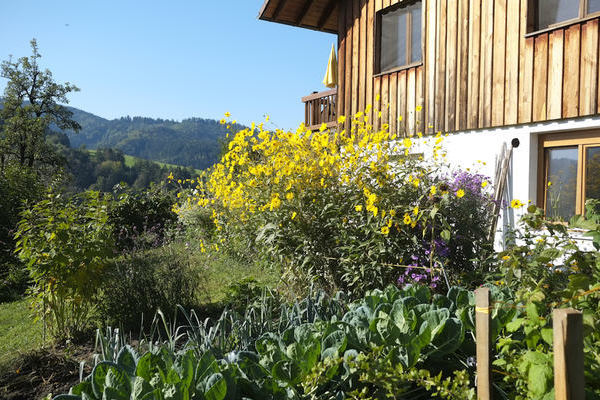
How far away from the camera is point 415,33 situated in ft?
26.1

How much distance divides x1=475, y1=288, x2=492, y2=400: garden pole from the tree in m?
27.1

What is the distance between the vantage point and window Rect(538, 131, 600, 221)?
5672 millimetres

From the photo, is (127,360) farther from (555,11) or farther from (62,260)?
(555,11)

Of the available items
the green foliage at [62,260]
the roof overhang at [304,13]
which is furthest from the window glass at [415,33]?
the green foliage at [62,260]

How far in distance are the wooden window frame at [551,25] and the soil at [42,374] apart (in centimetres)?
628

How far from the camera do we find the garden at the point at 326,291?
1715 millimetres

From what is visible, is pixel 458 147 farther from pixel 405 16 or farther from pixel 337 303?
pixel 337 303

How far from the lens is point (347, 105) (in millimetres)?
9195

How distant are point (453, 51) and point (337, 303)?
18.6 feet

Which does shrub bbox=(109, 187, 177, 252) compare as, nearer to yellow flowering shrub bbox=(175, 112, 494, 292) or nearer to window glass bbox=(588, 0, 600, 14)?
yellow flowering shrub bbox=(175, 112, 494, 292)

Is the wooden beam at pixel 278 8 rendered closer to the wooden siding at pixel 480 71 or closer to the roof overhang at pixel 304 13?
the roof overhang at pixel 304 13

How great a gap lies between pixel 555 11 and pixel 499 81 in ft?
3.42

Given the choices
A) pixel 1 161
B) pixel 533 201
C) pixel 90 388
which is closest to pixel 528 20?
pixel 533 201

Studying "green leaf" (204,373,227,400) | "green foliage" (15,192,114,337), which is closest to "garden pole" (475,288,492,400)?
"green leaf" (204,373,227,400)
